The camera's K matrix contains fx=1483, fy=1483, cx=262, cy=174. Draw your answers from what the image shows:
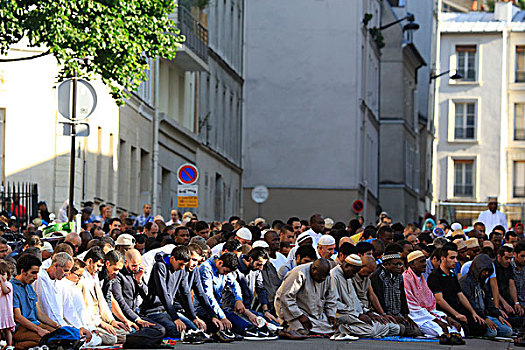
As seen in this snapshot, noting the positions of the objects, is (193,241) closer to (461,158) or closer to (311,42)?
(311,42)

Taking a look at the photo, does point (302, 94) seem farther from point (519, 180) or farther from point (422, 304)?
point (422, 304)

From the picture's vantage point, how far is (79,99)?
22.8 metres

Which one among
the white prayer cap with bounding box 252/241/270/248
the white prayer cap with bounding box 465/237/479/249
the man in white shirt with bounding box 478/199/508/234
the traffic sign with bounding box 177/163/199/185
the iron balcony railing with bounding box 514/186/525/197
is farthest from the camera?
the iron balcony railing with bounding box 514/186/525/197

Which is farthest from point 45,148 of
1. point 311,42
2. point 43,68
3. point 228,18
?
point 311,42

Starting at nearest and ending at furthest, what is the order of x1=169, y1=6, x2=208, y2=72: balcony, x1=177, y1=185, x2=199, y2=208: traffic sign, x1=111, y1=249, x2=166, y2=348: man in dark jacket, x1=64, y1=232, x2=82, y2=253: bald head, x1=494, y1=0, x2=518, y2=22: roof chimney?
x1=111, y1=249, x2=166, y2=348: man in dark jacket < x1=64, y1=232, x2=82, y2=253: bald head < x1=177, y1=185, x2=199, y2=208: traffic sign < x1=169, y1=6, x2=208, y2=72: balcony < x1=494, y1=0, x2=518, y2=22: roof chimney

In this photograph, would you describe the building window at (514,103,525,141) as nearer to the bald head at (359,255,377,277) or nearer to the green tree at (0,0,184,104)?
the green tree at (0,0,184,104)

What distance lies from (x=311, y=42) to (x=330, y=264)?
42.4m

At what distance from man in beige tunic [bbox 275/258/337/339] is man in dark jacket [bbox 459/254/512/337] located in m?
3.16

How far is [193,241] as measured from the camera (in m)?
19.7

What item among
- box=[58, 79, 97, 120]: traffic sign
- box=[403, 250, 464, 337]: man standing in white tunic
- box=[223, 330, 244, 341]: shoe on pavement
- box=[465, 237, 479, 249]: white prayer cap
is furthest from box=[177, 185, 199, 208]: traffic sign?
box=[223, 330, 244, 341]: shoe on pavement

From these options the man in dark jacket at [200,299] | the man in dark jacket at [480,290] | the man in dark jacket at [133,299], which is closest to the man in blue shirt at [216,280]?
the man in dark jacket at [200,299]

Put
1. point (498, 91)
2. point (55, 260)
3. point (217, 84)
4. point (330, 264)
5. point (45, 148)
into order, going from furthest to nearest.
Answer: point (498, 91), point (217, 84), point (45, 148), point (330, 264), point (55, 260)

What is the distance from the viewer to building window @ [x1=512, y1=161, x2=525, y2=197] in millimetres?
87312

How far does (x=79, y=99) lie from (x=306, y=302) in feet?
16.1
